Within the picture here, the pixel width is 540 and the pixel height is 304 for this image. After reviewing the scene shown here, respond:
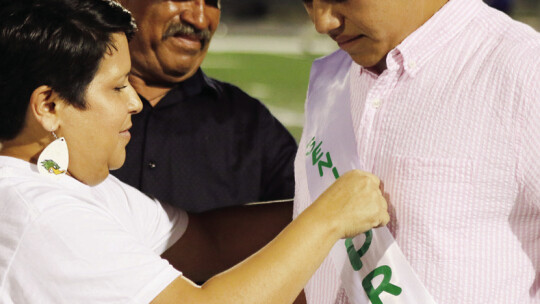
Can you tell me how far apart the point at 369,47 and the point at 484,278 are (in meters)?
0.57

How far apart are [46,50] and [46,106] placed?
12 cm

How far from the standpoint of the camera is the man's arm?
1.61 meters

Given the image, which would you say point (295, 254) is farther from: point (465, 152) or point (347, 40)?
point (347, 40)

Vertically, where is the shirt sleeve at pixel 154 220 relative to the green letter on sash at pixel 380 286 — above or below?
below

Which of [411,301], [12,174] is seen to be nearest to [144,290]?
[12,174]

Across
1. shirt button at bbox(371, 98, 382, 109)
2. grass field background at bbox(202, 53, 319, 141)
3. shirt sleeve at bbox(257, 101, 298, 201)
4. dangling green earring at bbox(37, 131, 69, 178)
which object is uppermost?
shirt button at bbox(371, 98, 382, 109)

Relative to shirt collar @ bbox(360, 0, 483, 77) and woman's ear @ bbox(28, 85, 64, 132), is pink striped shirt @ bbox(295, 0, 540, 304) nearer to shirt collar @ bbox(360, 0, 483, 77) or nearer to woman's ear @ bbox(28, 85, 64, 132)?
shirt collar @ bbox(360, 0, 483, 77)

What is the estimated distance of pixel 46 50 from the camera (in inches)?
64.8

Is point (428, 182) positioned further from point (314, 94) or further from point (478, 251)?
point (314, 94)

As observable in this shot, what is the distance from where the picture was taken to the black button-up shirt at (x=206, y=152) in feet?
8.71

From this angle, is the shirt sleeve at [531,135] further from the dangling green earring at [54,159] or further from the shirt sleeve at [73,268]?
the dangling green earring at [54,159]

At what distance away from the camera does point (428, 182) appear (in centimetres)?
172

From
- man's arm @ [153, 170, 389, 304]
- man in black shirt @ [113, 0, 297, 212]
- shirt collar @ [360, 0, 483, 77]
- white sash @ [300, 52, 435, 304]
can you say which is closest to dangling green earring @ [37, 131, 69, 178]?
man's arm @ [153, 170, 389, 304]

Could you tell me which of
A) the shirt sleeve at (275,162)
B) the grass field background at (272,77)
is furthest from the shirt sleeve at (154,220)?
the grass field background at (272,77)
